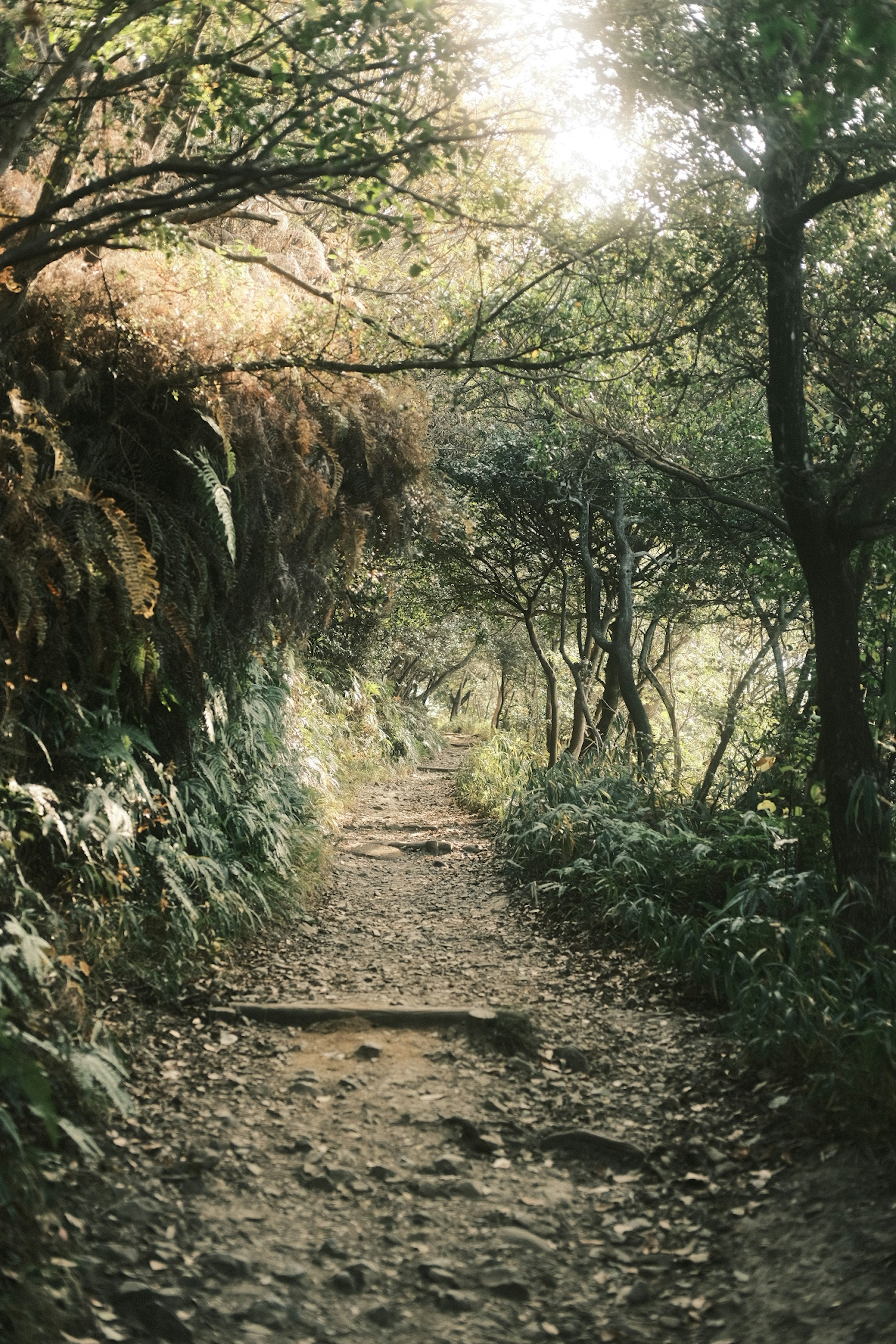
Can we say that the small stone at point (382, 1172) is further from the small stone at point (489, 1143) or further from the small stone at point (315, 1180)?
the small stone at point (489, 1143)

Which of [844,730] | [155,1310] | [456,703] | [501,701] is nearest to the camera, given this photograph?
[155,1310]

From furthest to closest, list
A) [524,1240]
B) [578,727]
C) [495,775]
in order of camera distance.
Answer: [578,727] < [495,775] < [524,1240]

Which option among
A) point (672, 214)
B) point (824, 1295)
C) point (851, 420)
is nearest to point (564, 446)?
point (672, 214)

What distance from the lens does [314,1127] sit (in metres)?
4.18

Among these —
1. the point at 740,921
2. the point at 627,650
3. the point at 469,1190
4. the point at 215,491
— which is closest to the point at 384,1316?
the point at 469,1190

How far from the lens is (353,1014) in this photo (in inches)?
210

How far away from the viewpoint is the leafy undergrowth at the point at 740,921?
13.8 ft

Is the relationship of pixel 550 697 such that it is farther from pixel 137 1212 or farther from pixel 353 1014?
pixel 137 1212

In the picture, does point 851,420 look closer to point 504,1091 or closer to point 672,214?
point 672,214

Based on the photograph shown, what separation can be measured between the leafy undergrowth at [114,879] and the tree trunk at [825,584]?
3.66 meters

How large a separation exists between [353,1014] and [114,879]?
4.83ft

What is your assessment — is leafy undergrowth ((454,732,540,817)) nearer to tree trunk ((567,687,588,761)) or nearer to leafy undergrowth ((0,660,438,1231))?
tree trunk ((567,687,588,761))

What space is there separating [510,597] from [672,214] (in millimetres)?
10718

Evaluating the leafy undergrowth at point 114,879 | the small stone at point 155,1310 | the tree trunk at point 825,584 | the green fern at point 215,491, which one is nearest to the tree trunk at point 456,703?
the leafy undergrowth at point 114,879
